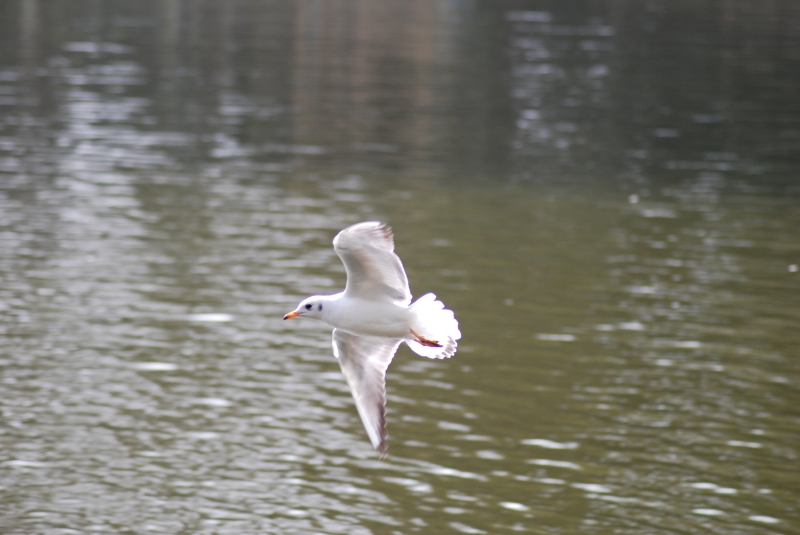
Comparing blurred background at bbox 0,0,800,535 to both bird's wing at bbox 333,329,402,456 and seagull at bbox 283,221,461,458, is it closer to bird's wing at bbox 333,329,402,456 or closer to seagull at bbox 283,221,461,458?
bird's wing at bbox 333,329,402,456

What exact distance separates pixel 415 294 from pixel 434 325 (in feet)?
40.2

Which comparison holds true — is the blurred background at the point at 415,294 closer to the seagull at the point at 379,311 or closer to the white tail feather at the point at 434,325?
the seagull at the point at 379,311

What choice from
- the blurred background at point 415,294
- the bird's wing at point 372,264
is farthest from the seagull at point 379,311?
the blurred background at point 415,294

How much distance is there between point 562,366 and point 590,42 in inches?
2069

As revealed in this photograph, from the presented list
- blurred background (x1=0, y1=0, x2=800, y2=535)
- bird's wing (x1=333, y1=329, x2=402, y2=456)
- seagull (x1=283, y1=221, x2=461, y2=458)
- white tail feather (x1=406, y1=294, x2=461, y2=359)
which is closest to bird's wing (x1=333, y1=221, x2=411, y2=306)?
seagull (x1=283, y1=221, x2=461, y2=458)

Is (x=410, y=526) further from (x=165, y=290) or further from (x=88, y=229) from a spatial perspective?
(x=88, y=229)

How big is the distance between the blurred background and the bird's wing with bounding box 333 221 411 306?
189 inches

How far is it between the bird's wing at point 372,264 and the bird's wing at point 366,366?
0.53 m

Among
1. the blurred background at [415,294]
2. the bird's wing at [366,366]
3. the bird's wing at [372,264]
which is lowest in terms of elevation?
the blurred background at [415,294]

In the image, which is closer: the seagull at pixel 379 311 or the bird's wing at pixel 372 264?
the bird's wing at pixel 372 264

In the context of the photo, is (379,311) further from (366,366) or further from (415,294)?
(415,294)

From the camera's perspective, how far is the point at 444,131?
39750 millimetres

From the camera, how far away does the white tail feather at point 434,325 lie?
10.5m

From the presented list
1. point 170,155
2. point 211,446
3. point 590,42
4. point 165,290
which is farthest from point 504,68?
point 211,446
